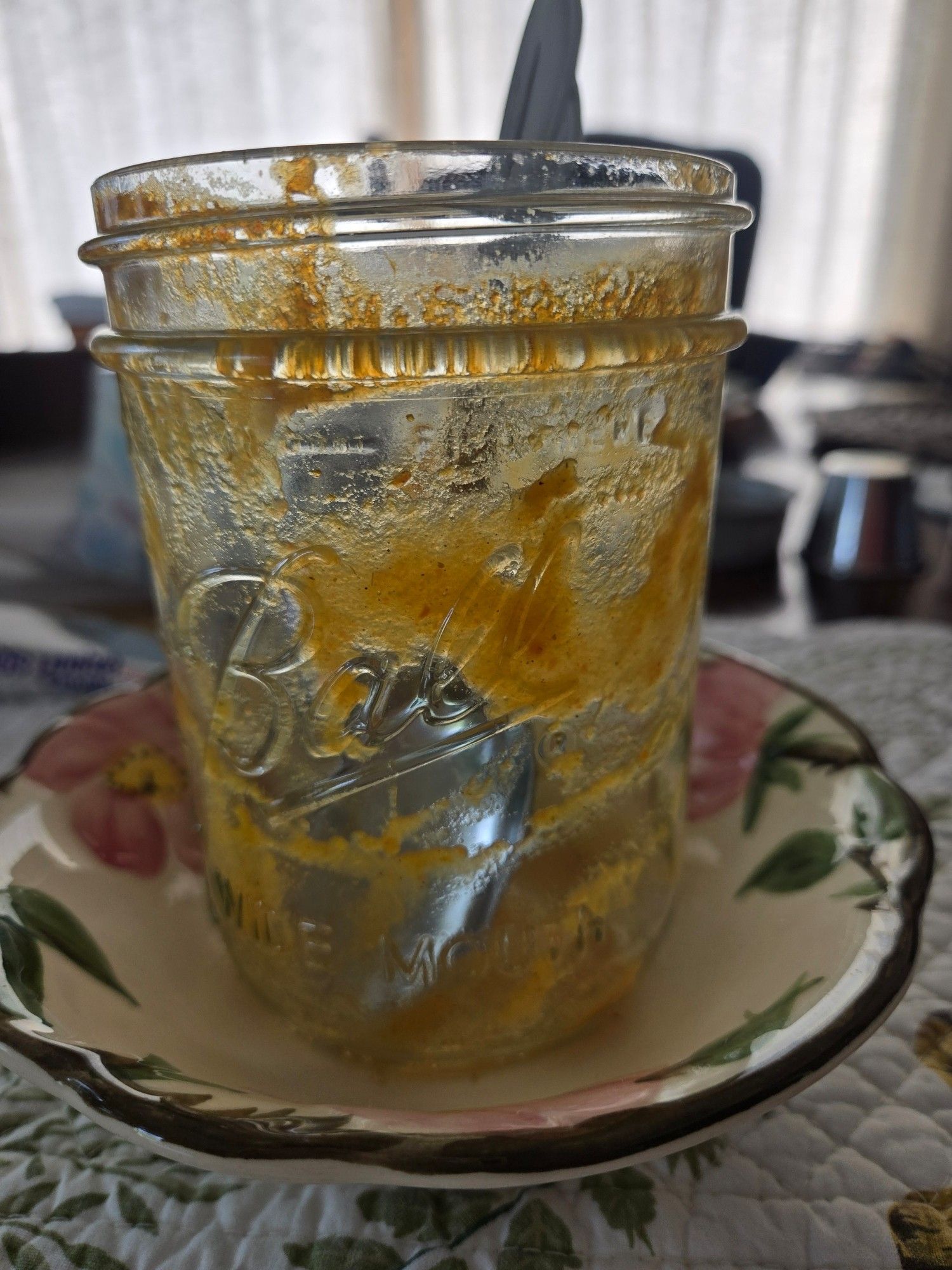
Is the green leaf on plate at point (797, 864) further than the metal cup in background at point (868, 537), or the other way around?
the metal cup in background at point (868, 537)

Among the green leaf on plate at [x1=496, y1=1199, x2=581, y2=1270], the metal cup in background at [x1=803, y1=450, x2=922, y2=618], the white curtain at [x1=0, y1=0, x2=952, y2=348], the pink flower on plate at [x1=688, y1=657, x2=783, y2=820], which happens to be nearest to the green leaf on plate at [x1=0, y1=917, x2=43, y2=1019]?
the green leaf on plate at [x1=496, y1=1199, x2=581, y2=1270]

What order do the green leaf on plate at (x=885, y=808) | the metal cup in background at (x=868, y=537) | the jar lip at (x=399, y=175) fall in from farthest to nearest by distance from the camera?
the metal cup in background at (x=868, y=537) < the green leaf on plate at (x=885, y=808) < the jar lip at (x=399, y=175)

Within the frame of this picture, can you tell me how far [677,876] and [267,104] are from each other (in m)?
1.98

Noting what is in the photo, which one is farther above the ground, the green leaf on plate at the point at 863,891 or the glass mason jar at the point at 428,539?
the glass mason jar at the point at 428,539

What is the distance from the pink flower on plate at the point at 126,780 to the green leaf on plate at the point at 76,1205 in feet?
0.36

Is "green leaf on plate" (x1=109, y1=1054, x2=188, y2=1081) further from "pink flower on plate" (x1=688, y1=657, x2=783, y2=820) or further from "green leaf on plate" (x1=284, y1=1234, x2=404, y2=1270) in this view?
"pink flower on plate" (x1=688, y1=657, x2=783, y2=820)

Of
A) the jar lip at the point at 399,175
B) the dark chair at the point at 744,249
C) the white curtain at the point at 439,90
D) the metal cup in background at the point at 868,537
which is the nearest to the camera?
the jar lip at the point at 399,175

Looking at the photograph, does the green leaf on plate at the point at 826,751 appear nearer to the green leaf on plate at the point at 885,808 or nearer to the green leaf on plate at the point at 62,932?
the green leaf on plate at the point at 885,808

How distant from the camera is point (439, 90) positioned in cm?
192

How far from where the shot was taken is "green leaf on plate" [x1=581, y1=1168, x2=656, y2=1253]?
20 cm

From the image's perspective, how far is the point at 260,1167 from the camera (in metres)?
0.17

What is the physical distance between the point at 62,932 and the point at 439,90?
6.83 ft

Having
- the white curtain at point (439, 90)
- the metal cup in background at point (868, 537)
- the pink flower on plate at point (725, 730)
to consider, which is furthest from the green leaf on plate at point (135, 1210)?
the white curtain at point (439, 90)

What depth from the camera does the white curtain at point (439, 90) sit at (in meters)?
1.74
